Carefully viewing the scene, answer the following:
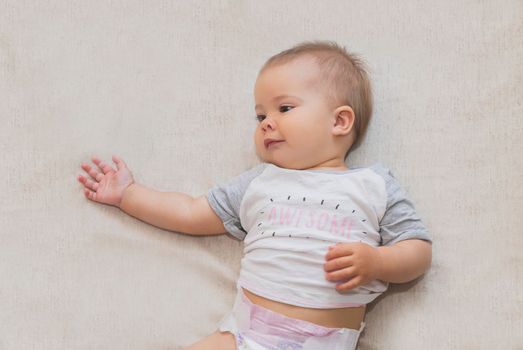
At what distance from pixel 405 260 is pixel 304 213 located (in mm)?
190

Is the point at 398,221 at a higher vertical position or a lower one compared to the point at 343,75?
lower

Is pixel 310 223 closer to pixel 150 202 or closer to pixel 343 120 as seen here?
pixel 343 120

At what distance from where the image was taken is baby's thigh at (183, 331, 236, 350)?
3.89 ft

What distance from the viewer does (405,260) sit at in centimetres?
117

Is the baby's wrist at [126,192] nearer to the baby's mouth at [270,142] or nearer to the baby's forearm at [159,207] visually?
the baby's forearm at [159,207]

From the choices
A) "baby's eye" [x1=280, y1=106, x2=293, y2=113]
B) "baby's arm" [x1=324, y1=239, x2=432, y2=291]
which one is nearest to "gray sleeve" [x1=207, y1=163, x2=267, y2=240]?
"baby's eye" [x1=280, y1=106, x2=293, y2=113]

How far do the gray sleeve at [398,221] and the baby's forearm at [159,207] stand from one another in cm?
36

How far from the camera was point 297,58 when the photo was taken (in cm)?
127

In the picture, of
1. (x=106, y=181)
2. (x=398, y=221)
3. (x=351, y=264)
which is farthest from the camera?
(x=106, y=181)

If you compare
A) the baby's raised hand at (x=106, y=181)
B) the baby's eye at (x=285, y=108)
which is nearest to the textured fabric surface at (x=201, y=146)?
the baby's raised hand at (x=106, y=181)

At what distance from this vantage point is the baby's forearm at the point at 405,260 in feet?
3.78

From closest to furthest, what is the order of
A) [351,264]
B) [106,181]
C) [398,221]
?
[351,264], [398,221], [106,181]

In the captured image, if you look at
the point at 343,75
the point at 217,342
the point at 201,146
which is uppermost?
the point at 343,75

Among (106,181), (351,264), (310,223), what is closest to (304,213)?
(310,223)
